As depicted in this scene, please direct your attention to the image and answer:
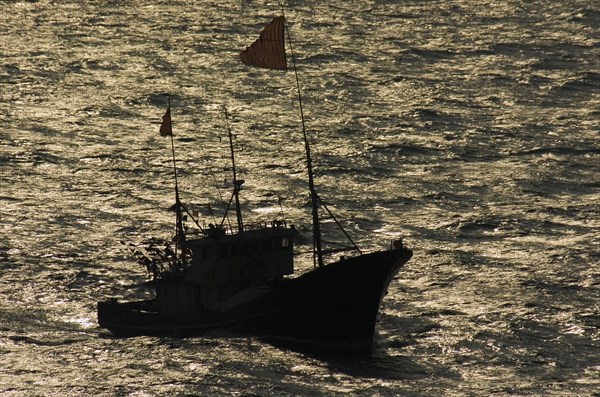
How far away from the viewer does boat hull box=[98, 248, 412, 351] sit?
81750mm

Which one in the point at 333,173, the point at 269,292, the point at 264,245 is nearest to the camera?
the point at 269,292

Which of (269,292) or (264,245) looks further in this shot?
(264,245)

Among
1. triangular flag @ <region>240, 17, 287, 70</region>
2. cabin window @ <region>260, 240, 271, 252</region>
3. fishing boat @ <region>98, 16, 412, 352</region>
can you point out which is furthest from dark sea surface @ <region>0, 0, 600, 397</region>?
triangular flag @ <region>240, 17, 287, 70</region>

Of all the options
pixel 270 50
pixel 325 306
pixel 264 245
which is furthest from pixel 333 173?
pixel 270 50

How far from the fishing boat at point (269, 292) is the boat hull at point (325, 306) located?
0.16ft

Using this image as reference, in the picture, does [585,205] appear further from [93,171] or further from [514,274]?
[93,171]

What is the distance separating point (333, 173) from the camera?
12038cm

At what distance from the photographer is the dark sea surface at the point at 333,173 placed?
79.7 meters

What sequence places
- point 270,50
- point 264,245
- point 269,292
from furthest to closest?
1. point 264,245
2. point 269,292
3. point 270,50

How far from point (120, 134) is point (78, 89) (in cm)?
1650

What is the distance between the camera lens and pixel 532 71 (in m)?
152

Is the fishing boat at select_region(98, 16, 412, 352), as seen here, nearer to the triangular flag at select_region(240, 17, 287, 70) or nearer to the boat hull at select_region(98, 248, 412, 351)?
the boat hull at select_region(98, 248, 412, 351)

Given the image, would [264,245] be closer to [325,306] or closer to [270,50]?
[325,306]

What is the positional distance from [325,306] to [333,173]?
38.6m
